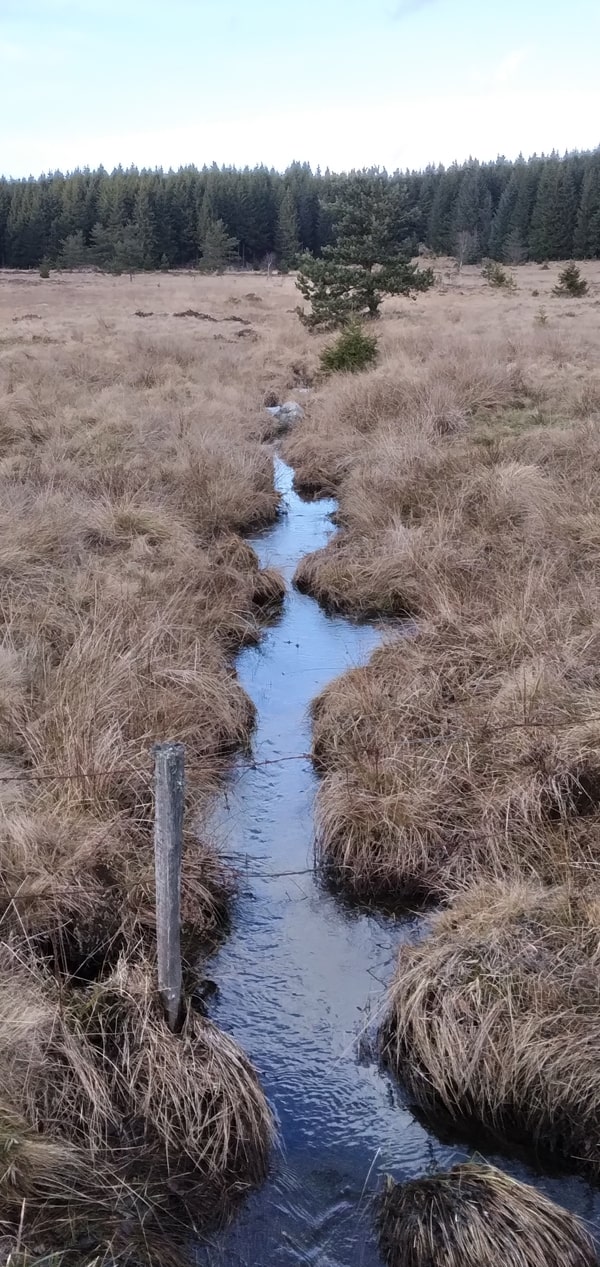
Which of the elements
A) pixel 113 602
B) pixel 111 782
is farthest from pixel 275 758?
pixel 113 602

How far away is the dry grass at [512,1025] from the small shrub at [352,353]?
14566 mm

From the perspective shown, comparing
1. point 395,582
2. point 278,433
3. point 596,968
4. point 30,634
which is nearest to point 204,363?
point 278,433

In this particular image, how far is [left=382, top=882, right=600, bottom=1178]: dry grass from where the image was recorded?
12.1 ft

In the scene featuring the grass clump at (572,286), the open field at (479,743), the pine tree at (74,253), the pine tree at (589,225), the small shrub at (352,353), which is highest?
the pine tree at (589,225)

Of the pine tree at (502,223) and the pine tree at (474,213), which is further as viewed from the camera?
the pine tree at (474,213)

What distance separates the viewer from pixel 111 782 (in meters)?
5.20

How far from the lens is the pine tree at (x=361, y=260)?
24484 mm

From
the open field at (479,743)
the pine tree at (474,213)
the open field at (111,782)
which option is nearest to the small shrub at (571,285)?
the open field at (479,743)

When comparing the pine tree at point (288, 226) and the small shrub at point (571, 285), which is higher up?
the pine tree at point (288, 226)

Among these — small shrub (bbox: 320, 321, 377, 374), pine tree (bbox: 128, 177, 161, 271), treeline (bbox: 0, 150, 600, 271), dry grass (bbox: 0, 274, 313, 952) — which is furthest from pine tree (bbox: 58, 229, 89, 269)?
small shrub (bbox: 320, 321, 377, 374)

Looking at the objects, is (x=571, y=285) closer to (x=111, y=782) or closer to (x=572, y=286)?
(x=572, y=286)

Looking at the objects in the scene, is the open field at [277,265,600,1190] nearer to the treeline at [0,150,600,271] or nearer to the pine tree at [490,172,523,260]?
the treeline at [0,150,600,271]

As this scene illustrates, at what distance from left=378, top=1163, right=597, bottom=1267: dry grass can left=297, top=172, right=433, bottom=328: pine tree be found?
23.2 m

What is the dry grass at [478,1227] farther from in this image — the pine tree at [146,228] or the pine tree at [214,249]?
the pine tree at [146,228]
